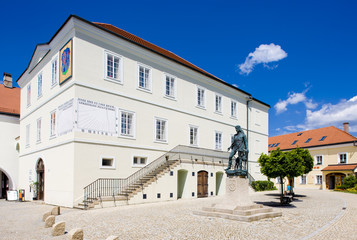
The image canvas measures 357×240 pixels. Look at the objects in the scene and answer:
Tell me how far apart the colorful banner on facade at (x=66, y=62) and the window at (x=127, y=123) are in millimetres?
3882

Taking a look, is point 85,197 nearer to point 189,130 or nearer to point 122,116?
point 122,116

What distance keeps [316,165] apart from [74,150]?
34758mm

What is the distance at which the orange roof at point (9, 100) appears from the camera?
28128 mm

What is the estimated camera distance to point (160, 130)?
2217cm

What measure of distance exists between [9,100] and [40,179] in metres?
12.0

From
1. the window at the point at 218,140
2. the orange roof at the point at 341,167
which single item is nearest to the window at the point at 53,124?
the window at the point at 218,140

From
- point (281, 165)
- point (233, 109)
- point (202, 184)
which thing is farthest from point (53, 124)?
point (233, 109)

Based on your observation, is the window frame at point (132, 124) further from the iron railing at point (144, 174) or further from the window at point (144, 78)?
the iron railing at point (144, 174)

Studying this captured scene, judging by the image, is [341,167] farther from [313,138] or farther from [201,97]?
[201,97]

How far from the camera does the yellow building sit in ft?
123

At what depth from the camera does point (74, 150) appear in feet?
54.8

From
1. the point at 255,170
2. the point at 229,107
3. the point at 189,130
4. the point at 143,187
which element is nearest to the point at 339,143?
the point at 255,170

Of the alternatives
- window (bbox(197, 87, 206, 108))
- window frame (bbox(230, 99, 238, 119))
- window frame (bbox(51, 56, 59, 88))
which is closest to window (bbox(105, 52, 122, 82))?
window frame (bbox(51, 56, 59, 88))

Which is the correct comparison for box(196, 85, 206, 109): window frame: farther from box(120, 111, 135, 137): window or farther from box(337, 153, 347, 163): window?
box(337, 153, 347, 163): window
